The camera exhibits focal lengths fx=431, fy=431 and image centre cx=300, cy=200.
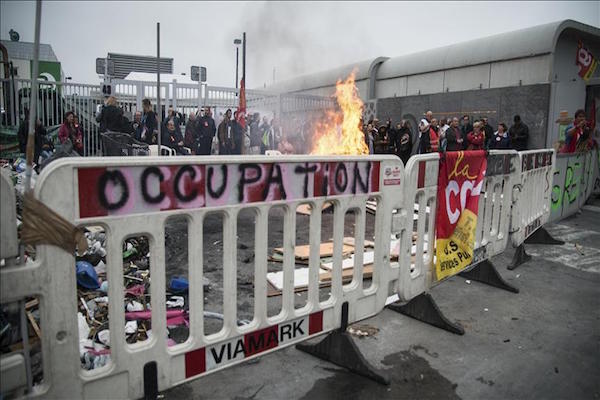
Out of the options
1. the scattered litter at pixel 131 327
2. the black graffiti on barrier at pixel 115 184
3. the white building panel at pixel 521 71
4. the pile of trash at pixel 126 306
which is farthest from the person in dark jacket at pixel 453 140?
the black graffiti on barrier at pixel 115 184

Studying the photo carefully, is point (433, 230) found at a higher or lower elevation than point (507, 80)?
lower

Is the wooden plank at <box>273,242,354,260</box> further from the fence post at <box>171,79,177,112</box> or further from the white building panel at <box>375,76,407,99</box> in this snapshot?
the white building panel at <box>375,76,407,99</box>

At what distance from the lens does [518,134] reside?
14711mm

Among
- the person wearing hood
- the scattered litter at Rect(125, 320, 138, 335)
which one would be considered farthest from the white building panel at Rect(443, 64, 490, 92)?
the scattered litter at Rect(125, 320, 138, 335)

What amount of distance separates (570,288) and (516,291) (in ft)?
2.52

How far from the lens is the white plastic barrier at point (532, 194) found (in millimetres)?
5621

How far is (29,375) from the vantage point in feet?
6.35

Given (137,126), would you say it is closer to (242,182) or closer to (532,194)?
(532,194)

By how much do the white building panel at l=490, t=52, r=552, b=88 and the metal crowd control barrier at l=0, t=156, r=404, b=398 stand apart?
14.2 meters

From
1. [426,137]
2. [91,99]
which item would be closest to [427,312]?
[426,137]

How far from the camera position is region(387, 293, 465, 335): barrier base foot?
4.01 m

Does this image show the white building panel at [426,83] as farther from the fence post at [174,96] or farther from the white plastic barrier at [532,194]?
the white plastic barrier at [532,194]

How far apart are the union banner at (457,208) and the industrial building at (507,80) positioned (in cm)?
1226

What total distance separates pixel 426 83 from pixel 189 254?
18583 mm
